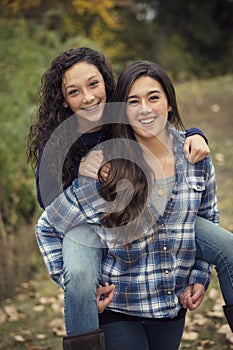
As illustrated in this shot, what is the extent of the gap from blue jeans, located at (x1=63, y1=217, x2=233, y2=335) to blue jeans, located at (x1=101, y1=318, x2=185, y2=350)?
202 millimetres

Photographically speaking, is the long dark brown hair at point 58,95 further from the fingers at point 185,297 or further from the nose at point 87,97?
the fingers at point 185,297

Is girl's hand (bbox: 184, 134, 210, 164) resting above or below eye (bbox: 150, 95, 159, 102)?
below

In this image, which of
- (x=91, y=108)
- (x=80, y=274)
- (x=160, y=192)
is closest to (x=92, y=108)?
(x=91, y=108)

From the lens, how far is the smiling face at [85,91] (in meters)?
2.67

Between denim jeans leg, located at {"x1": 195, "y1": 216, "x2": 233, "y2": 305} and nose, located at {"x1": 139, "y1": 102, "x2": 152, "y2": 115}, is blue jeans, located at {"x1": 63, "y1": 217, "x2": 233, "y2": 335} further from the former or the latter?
nose, located at {"x1": 139, "y1": 102, "x2": 152, "y2": 115}

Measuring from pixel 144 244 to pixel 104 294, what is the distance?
276mm

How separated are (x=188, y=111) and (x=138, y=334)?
8468 millimetres

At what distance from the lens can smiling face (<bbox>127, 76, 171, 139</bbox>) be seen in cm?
251

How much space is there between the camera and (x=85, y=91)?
2.68 metres

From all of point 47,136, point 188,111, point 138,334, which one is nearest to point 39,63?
point 188,111

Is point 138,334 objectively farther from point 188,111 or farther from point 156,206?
point 188,111

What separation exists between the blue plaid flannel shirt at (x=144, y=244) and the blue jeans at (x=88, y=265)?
6cm

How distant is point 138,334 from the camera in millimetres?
2525

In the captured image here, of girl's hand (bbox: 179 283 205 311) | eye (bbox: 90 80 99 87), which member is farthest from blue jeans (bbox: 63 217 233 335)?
eye (bbox: 90 80 99 87)
